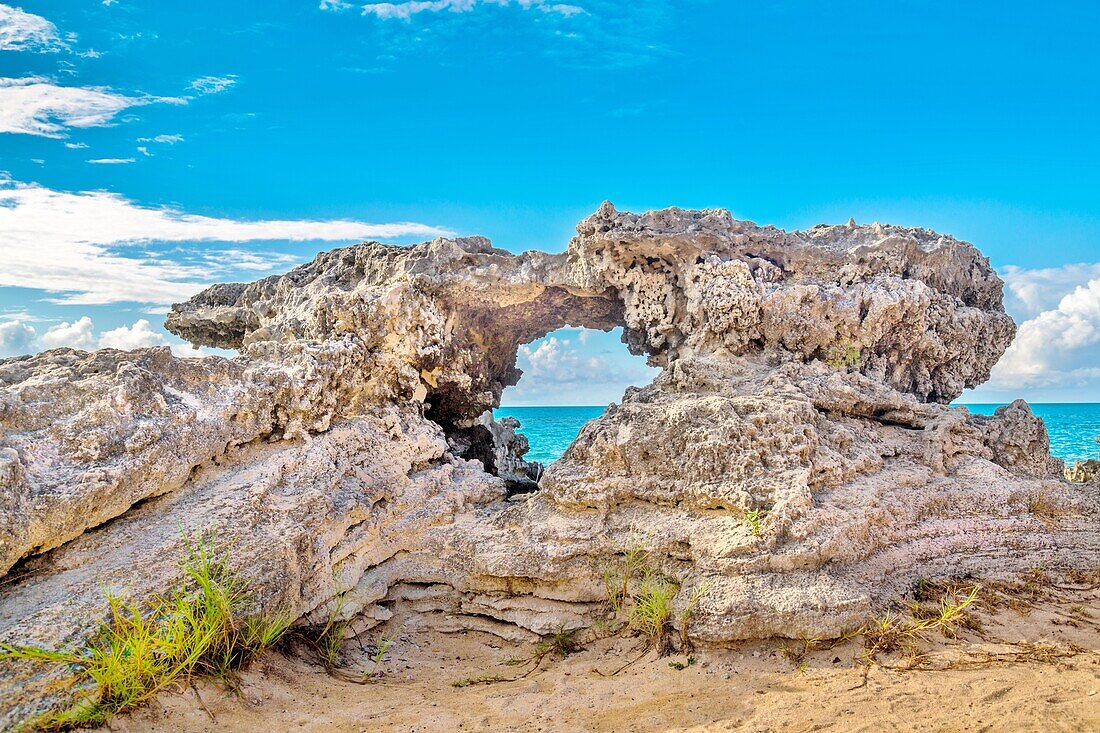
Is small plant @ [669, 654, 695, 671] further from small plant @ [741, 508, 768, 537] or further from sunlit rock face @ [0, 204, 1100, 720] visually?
small plant @ [741, 508, 768, 537]

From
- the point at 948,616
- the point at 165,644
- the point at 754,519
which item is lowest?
the point at 165,644

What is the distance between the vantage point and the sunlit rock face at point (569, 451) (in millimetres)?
4801

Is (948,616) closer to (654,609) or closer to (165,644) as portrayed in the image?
(654,609)

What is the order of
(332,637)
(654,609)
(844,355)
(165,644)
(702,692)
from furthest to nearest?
(844,355) → (332,637) → (654,609) → (702,692) → (165,644)

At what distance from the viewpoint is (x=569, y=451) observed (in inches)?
253

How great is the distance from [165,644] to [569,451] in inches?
139

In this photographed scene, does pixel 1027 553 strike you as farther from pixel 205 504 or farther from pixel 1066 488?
pixel 205 504

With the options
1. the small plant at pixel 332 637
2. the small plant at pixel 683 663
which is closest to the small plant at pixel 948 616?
the small plant at pixel 683 663

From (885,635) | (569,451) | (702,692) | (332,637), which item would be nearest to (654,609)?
(702,692)

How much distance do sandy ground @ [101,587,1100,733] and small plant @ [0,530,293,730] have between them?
0.13 m

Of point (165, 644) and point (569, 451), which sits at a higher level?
point (569, 451)

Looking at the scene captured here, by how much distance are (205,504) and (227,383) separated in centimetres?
112

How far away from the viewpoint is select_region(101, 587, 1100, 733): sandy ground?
3.83 m

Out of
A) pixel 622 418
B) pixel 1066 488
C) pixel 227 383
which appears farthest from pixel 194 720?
pixel 1066 488
